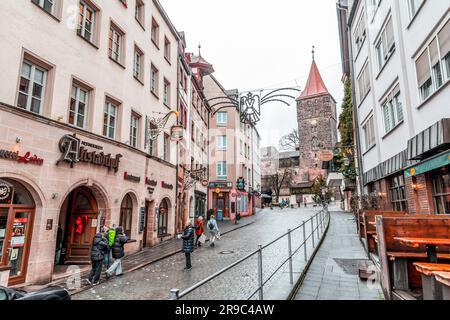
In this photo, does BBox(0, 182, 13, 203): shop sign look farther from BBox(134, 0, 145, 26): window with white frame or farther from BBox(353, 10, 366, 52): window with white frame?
BBox(353, 10, 366, 52): window with white frame

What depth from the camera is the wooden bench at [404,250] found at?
5.18 metres

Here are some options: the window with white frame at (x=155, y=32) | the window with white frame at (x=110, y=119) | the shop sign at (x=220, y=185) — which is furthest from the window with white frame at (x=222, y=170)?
the window with white frame at (x=110, y=119)

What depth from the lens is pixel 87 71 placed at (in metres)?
11.5

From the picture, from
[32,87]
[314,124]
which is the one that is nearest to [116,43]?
[32,87]

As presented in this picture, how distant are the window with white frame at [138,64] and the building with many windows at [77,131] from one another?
6cm

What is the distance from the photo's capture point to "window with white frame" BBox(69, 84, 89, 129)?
10.9 metres

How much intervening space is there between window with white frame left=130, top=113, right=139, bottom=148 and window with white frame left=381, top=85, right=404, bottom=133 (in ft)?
Answer: 39.6

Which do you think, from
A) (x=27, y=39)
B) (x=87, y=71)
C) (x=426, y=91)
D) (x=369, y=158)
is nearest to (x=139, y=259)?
(x=87, y=71)

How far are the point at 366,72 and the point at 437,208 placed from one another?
1033 centimetres

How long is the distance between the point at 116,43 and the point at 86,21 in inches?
76.9

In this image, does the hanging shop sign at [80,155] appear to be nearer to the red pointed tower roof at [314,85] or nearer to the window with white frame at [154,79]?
the window with white frame at [154,79]

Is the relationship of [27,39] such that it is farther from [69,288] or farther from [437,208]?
[437,208]

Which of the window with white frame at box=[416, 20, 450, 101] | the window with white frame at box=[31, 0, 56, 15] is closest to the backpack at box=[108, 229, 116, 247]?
the window with white frame at box=[31, 0, 56, 15]

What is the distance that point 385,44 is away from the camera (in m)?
13.6
